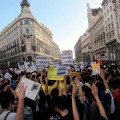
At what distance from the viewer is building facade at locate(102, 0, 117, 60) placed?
6247cm

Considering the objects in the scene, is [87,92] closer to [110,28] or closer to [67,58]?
[67,58]

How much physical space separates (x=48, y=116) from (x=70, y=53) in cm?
744

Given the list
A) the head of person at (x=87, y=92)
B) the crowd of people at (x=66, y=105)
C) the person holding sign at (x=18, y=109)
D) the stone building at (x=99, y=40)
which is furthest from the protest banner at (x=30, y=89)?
the stone building at (x=99, y=40)

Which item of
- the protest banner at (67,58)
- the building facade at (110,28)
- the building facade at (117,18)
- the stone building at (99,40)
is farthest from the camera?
the stone building at (99,40)

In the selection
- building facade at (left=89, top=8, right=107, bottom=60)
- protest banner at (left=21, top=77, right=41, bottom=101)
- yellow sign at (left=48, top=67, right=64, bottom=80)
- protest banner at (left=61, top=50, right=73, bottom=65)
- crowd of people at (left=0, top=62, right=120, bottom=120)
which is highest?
building facade at (left=89, top=8, right=107, bottom=60)

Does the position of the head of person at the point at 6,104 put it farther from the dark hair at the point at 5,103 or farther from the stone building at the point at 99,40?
the stone building at the point at 99,40

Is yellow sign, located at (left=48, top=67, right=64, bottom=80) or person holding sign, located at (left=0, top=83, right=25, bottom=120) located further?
yellow sign, located at (left=48, top=67, right=64, bottom=80)

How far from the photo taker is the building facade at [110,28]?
62472mm

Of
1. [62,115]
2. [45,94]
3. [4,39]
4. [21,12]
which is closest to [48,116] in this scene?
[45,94]

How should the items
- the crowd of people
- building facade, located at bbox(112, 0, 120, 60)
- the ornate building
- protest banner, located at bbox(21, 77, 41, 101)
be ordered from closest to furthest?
the crowd of people, protest banner, located at bbox(21, 77, 41, 101), building facade, located at bbox(112, 0, 120, 60), the ornate building

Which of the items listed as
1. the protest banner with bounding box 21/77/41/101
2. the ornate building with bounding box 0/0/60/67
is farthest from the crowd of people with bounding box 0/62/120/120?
the ornate building with bounding box 0/0/60/67

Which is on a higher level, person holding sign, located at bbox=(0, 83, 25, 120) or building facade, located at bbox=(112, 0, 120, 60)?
building facade, located at bbox=(112, 0, 120, 60)

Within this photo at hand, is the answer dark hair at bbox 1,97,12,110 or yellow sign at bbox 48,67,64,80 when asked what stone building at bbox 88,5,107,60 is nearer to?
yellow sign at bbox 48,67,64,80

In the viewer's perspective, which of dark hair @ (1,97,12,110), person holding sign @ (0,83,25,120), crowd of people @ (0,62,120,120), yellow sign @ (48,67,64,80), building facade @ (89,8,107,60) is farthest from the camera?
building facade @ (89,8,107,60)
